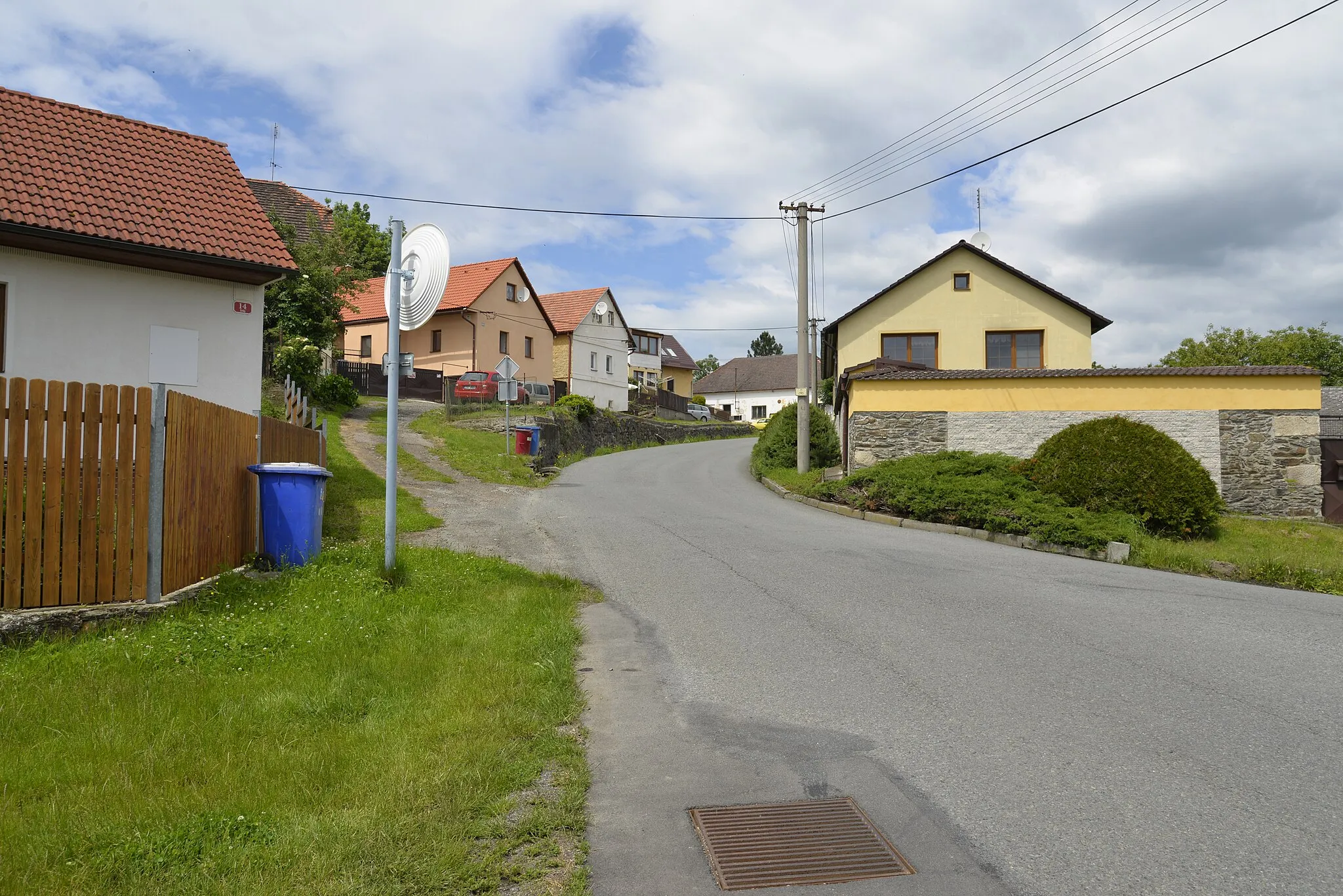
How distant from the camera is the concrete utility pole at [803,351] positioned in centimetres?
Answer: 2589

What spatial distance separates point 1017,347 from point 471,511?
73.2 feet

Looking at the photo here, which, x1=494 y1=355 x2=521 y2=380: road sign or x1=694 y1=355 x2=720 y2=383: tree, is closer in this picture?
x1=494 y1=355 x2=521 y2=380: road sign

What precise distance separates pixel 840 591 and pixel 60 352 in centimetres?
1186

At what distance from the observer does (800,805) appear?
4434mm

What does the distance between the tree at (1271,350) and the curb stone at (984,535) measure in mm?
→ 58341

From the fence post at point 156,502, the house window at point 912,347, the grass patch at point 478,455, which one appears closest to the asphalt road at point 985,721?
the fence post at point 156,502

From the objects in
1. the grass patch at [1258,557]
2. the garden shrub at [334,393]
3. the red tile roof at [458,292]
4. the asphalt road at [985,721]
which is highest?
the red tile roof at [458,292]

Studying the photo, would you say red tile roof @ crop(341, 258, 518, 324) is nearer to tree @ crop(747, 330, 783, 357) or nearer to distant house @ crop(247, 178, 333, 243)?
distant house @ crop(247, 178, 333, 243)

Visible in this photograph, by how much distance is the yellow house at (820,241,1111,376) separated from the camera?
1246 inches

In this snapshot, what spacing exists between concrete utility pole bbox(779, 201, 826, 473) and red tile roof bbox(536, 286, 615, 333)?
96.6 feet

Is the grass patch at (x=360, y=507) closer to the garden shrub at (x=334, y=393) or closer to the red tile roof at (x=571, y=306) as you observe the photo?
the garden shrub at (x=334, y=393)

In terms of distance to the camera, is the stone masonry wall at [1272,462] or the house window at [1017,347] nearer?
the stone masonry wall at [1272,462]

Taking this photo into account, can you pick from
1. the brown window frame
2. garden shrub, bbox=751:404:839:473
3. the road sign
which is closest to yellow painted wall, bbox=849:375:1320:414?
garden shrub, bbox=751:404:839:473

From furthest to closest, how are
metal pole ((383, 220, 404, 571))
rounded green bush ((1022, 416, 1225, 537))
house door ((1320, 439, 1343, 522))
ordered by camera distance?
house door ((1320, 439, 1343, 522))
rounded green bush ((1022, 416, 1225, 537))
metal pole ((383, 220, 404, 571))
